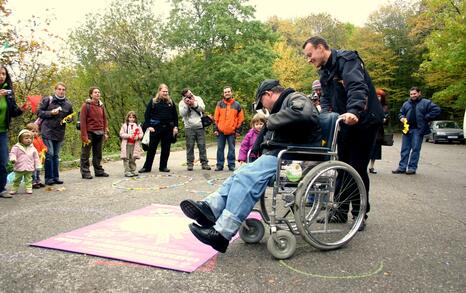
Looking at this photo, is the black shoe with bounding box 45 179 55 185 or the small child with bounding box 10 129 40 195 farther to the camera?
the black shoe with bounding box 45 179 55 185

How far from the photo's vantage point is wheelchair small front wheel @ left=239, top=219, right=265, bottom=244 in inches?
141

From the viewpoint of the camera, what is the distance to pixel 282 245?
3.21 meters

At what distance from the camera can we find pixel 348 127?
404 centimetres

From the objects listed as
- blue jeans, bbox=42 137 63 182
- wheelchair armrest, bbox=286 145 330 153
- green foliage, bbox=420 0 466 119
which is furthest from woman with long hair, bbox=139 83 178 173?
green foliage, bbox=420 0 466 119

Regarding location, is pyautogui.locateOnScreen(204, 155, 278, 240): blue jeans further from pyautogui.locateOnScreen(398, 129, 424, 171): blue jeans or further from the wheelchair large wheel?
pyautogui.locateOnScreen(398, 129, 424, 171): blue jeans

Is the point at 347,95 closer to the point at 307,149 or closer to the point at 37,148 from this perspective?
the point at 307,149

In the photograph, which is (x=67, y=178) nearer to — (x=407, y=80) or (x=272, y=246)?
(x=272, y=246)

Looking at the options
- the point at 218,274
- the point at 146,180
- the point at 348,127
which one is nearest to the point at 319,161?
the point at 348,127

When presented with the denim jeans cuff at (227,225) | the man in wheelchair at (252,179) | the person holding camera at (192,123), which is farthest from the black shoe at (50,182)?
the denim jeans cuff at (227,225)

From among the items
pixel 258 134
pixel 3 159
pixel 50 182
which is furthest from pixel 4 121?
pixel 258 134

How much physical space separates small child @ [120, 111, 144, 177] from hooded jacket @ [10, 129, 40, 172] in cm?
Answer: 188

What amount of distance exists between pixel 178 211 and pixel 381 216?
2.30 meters

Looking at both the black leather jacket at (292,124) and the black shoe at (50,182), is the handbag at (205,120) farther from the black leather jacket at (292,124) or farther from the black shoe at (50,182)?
the black leather jacket at (292,124)

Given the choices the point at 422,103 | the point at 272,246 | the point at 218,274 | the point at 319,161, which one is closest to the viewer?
the point at 218,274
